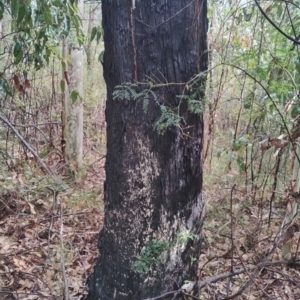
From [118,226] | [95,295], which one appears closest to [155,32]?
[118,226]

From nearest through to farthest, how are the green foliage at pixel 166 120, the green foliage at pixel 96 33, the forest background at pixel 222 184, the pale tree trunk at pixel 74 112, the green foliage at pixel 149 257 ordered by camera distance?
the green foliage at pixel 166 120 < the green foliage at pixel 149 257 < the forest background at pixel 222 184 < the green foliage at pixel 96 33 < the pale tree trunk at pixel 74 112

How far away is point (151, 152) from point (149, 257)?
17.3 inches

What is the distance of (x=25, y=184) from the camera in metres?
3.38

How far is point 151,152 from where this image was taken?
4.58 ft

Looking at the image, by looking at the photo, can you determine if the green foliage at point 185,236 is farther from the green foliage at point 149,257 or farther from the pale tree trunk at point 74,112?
the pale tree trunk at point 74,112

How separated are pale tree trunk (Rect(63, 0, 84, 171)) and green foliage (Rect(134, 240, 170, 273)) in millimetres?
2753

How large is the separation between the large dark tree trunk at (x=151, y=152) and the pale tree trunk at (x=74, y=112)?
2.63m

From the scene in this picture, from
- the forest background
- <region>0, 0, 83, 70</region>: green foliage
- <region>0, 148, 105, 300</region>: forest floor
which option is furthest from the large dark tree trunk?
<region>0, 0, 83, 70</region>: green foliage

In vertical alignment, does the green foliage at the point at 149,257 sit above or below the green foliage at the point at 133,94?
below

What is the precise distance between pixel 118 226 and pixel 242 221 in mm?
1654

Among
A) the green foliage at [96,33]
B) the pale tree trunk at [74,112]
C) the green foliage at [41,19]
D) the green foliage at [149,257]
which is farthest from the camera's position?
the pale tree trunk at [74,112]

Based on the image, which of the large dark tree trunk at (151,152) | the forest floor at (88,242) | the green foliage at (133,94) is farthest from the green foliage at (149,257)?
the green foliage at (133,94)

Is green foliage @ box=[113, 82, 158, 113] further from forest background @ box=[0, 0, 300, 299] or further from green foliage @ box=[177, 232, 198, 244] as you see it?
green foliage @ box=[177, 232, 198, 244]

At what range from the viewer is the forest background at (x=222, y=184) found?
183 centimetres
